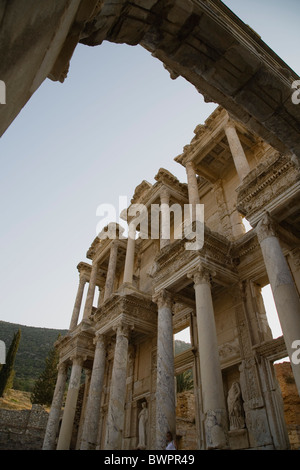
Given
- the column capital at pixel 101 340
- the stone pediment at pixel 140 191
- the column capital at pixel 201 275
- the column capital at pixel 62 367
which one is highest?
the stone pediment at pixel 140 191

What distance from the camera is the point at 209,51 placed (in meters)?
4.34

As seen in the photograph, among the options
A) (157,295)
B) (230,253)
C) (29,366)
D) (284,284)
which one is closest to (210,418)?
(284,284)

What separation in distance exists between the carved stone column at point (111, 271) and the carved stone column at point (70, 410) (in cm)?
399

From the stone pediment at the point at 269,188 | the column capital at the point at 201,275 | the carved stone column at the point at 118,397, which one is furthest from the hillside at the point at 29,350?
the stone pediment at the point at 269,188

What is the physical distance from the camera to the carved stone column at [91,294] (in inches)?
770

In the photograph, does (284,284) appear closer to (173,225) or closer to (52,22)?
(52,22)

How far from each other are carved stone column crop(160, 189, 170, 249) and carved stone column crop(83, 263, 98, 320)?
786cm

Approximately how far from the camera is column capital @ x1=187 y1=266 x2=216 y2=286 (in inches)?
408

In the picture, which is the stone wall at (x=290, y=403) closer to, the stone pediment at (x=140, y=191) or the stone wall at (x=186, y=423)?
the stone wall at (x=186, y=423)

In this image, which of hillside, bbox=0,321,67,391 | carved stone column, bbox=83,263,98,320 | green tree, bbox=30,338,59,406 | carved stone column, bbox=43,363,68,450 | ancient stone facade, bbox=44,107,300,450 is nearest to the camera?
ancient stone facade, bbox=44,107,300,450

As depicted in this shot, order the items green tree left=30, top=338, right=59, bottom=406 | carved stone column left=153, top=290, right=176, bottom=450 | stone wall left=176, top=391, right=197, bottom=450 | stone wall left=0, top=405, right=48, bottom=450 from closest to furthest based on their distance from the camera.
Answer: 1. carved stone column left=153, top=290, right=176, bottom=450
2. stone wall left=176, top=391, right=197, bottom=450
3. stone wall left=0, top=405, right=48, bottom=450
4. green tree left=30, top=338, right=59, bottom=406

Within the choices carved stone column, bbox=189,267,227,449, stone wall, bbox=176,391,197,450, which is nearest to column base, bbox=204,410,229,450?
carved stone column, bbox=189,267,227,449

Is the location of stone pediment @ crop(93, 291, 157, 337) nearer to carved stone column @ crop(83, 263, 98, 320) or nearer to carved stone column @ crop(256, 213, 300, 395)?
carved stone column @ crop(83, 263, 98, 320)

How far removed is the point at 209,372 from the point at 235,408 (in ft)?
7.58
